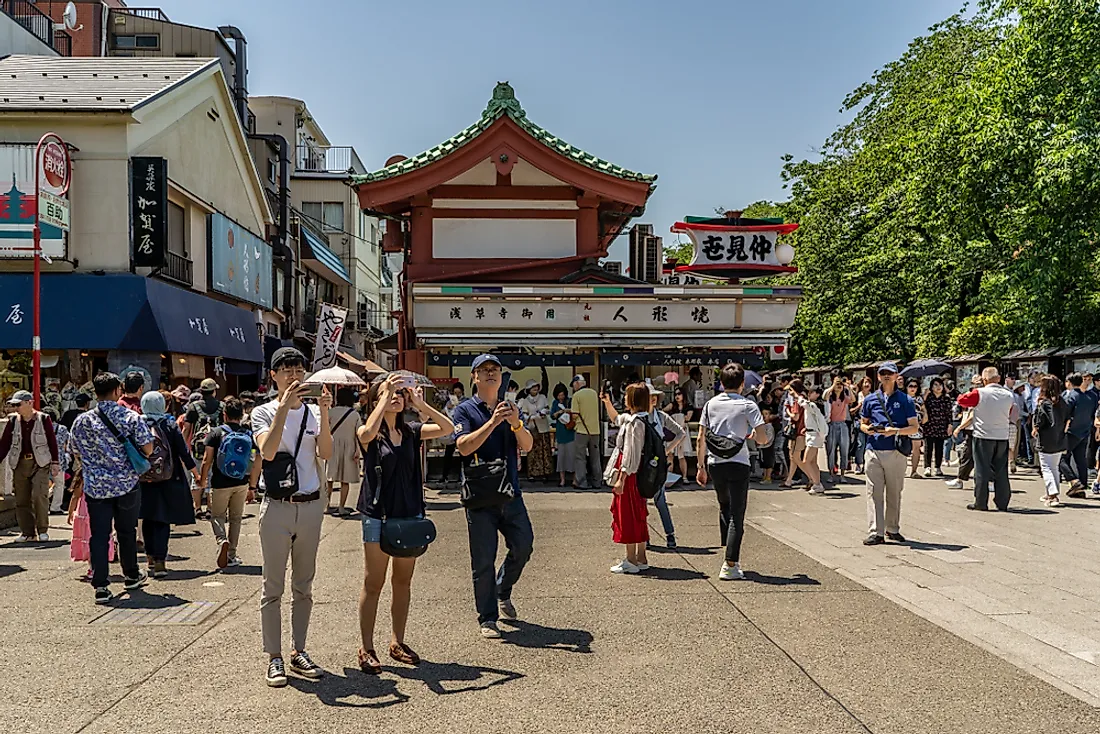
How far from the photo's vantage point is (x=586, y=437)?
1636 centimetres

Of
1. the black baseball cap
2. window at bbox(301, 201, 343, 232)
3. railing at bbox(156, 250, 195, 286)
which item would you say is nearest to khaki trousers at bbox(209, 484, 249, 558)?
the black baseball cap

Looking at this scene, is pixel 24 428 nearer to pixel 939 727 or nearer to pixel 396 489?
pixel 396 489

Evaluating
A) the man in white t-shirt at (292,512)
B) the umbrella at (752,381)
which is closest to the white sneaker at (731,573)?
the man in white t-shirt at (292,512)

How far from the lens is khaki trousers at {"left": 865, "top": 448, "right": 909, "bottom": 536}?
33.1ft

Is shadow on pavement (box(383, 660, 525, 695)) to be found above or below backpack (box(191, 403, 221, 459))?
below

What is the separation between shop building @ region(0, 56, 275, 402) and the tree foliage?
1808cm

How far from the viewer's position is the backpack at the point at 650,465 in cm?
863

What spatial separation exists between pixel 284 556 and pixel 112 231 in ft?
53.0

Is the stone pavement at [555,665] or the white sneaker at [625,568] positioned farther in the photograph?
the white sneaker at [625,568]

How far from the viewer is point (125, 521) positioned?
8.22 metres

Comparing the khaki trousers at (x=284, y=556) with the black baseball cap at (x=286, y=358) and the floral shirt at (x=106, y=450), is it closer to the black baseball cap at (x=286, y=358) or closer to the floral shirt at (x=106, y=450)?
the black baseball cap at (x=286, y=358)

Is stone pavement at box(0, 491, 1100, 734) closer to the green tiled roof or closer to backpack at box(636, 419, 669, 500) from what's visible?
backpack at box(636, 419, 669, 500)

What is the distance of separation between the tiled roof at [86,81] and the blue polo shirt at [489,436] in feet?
51.9

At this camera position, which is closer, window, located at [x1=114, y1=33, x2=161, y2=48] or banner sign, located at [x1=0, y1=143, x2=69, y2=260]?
banner sign, located at [x1=0, y1=143, x2=69, y2=260]
